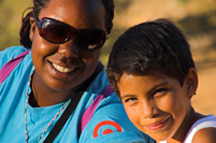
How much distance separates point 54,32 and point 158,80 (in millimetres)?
794

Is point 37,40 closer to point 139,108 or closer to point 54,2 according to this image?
point 54,2

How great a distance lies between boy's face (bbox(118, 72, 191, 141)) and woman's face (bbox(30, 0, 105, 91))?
39 centimetres

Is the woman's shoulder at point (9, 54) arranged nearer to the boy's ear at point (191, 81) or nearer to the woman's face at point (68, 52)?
the woman's face at point (68, 52)

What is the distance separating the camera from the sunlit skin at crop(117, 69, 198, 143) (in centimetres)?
209

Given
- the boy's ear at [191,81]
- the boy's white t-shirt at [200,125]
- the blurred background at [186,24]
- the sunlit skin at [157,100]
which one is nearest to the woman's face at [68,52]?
the sunlit skin at [157,100]

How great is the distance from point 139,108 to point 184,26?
271 inches

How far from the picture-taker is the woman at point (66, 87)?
2359 mm

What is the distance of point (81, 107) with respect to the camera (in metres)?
2.54

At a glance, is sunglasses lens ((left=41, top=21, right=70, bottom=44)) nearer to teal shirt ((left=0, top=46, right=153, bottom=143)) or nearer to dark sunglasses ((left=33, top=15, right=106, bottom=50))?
dark sunglasses ((left=33, top=15, right=106, bottom=50))

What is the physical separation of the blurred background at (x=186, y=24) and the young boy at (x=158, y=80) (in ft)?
10.6

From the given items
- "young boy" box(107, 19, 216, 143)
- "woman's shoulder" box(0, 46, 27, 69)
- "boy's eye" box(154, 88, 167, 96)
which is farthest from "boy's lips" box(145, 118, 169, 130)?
"woman's shoulder" box(0, 46, 27, 69)

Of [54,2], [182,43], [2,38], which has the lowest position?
[2,38]

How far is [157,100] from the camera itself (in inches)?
82.7

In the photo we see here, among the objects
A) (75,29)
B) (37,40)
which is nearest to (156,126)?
(75,29)
